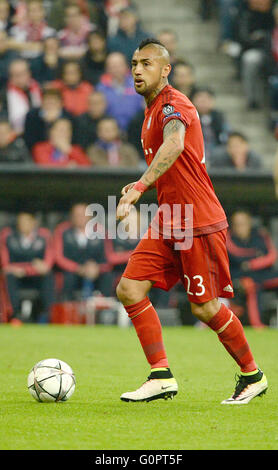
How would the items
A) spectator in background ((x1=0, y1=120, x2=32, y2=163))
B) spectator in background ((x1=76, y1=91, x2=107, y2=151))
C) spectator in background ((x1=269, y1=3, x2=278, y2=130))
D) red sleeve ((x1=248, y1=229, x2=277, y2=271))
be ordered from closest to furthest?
red sleeve ((x1=248, y1=229, x2=277, y2=271)), spectator in background ((x1=0, y1=120, x2=32, y2=163)), spectator in background ((x1=76, y1=91, x2=107, y2=151)), spectator in background ((x1=269, y1=3, x2=278, y2=130))

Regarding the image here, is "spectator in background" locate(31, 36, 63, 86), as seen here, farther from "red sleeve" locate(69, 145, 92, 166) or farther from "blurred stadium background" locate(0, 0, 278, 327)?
"red sleeve" locate(69, 145, 92, 166)

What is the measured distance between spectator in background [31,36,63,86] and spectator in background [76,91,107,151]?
1.24 metres

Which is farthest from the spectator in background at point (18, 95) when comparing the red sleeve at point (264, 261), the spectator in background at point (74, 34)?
the red sleeve at point (264, 261)

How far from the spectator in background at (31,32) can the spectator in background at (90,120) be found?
83.9 inches

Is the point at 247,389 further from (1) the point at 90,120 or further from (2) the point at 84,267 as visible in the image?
(1) the point at 90,120

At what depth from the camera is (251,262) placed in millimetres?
13992

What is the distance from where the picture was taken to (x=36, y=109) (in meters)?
14.8

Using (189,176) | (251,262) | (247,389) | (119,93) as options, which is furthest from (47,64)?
(247,389)

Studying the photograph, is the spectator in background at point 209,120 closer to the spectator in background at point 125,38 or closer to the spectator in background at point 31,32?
the spectator in background at point 125,38

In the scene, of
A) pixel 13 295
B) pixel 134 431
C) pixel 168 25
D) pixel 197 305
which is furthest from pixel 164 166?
pixel 168 25

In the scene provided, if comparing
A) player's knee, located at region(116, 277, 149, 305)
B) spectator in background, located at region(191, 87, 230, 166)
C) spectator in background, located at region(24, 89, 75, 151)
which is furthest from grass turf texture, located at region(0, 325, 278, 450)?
spectator in background, located at region(191, 87, 230, 166)

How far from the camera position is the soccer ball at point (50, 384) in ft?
21.0

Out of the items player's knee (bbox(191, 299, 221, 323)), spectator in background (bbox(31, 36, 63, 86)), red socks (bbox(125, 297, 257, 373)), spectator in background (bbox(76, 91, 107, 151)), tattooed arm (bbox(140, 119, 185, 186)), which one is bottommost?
red socks (bbox(125, 297, 257, 373))

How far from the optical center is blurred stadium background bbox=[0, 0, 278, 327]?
14.0 m
